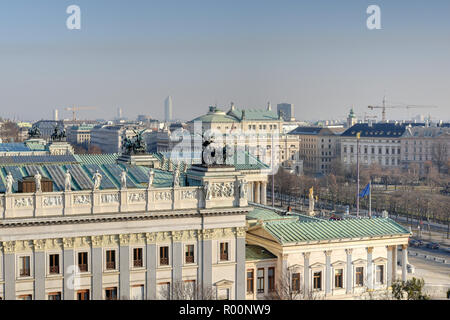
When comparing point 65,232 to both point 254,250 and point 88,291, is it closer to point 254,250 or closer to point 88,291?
point 88,291

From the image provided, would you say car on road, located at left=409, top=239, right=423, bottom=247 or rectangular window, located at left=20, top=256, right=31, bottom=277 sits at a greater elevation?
rectangular window, located at left=20, top=256, right=31, bottom=277

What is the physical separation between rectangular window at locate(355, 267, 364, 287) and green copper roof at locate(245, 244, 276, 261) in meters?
7.90

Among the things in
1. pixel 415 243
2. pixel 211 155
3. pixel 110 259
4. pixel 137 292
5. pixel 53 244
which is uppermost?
pixel 211 155

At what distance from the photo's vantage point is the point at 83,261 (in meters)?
46.4

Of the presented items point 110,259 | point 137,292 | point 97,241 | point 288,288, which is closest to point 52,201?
point 97,241

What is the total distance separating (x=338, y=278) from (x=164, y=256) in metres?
16.4

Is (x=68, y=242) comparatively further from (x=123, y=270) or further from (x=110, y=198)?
(x=123, y=270)

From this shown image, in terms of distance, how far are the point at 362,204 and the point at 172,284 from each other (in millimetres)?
115581

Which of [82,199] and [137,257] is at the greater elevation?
[82,199]

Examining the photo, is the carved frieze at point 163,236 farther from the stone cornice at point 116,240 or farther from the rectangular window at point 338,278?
the rectangular window at point 338,278

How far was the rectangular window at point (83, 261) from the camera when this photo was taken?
4625cm

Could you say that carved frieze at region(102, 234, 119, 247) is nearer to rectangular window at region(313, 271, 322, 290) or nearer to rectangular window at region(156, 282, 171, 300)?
rectangular window at region(156, 282, 171, 300)

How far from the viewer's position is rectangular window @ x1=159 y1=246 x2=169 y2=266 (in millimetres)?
48438

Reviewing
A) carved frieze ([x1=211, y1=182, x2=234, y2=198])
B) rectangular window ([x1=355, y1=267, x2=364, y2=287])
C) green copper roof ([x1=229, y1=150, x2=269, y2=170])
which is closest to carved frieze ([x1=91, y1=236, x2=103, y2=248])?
carved frieze ([x1=211, y1=182, x2=234, y2=198])
